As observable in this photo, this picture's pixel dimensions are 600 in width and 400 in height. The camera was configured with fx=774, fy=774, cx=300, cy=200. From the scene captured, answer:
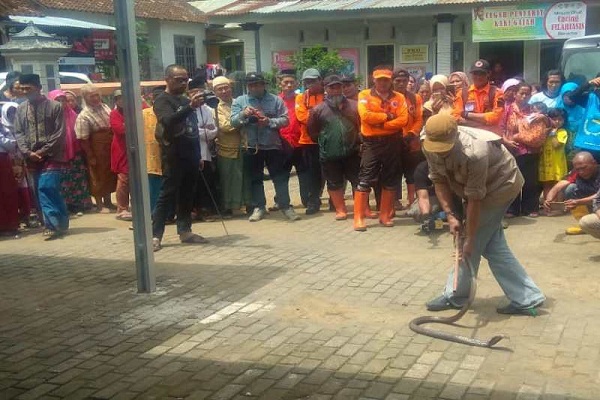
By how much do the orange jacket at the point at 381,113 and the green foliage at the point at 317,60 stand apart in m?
11.4

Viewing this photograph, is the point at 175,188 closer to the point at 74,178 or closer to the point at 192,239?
the point at 192,239

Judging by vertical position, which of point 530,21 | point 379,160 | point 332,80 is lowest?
point 379,160

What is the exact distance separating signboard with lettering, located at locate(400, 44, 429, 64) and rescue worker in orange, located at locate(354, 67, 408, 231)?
45.0 ft

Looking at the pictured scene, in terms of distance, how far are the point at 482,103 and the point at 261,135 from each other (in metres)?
2.52

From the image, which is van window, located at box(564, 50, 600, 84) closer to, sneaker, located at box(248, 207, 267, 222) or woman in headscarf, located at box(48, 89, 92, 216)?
sneaker, located at box(248, 207, 267, 222)

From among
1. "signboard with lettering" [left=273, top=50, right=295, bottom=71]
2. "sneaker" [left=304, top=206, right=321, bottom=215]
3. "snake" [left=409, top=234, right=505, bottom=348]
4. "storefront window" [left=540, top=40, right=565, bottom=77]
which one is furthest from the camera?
"signboard with lettering" [left=273, top=50, right=295, bottom=71]

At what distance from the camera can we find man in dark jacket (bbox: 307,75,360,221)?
28.7ft

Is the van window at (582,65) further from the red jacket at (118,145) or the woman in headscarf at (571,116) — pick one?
the red jacket at (118,145)

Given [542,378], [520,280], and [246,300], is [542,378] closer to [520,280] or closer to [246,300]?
[520,280]

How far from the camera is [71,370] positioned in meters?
4.66

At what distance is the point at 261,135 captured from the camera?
901cm

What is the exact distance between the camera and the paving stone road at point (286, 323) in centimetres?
434

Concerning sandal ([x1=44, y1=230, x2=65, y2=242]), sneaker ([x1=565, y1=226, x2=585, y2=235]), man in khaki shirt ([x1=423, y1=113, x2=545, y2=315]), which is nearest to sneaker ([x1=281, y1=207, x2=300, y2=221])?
sandal ([x1=44, y1=230, x2=65, y2=242])

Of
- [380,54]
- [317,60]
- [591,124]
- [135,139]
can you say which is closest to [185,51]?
[380,54]
